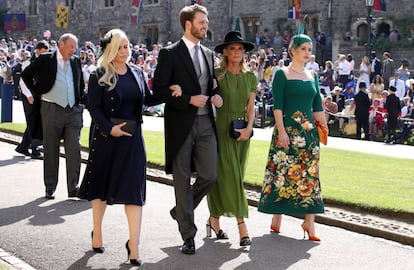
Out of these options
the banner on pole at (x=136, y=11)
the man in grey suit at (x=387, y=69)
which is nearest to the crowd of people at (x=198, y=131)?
the man in grey suit at (x=387, y=69)

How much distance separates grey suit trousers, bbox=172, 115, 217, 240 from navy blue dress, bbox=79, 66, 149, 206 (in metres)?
0.41

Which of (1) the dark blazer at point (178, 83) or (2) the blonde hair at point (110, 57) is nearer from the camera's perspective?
(2) the blonde hair at point (110, 57)

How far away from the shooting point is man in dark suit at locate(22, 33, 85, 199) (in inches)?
384

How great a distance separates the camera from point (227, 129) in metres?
7.33

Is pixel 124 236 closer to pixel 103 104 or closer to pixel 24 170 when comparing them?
pixel 103 104

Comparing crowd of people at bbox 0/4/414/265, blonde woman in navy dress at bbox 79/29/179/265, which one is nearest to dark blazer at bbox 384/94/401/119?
crowd of people at bbox 0/4/414/265

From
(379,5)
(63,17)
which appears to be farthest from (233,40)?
(63,17)

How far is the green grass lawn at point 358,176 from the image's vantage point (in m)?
9.39

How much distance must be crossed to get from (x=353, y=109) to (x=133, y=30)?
25.8 meters

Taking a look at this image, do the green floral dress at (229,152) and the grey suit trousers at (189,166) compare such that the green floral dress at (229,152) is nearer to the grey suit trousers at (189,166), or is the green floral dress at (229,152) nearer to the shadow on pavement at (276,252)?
the grey suit trousers at (189,166)

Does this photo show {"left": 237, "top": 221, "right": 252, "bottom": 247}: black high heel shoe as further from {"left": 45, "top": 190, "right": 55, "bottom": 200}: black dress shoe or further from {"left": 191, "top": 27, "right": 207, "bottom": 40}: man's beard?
Result: {"left": 45, "top": 190, "right": 55, "bottom": 200}: black dress shoe

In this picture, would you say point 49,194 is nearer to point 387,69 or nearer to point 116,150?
point 116,150

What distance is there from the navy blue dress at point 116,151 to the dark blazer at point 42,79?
125 inches

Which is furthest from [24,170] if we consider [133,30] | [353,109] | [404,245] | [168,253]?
[133,30]
